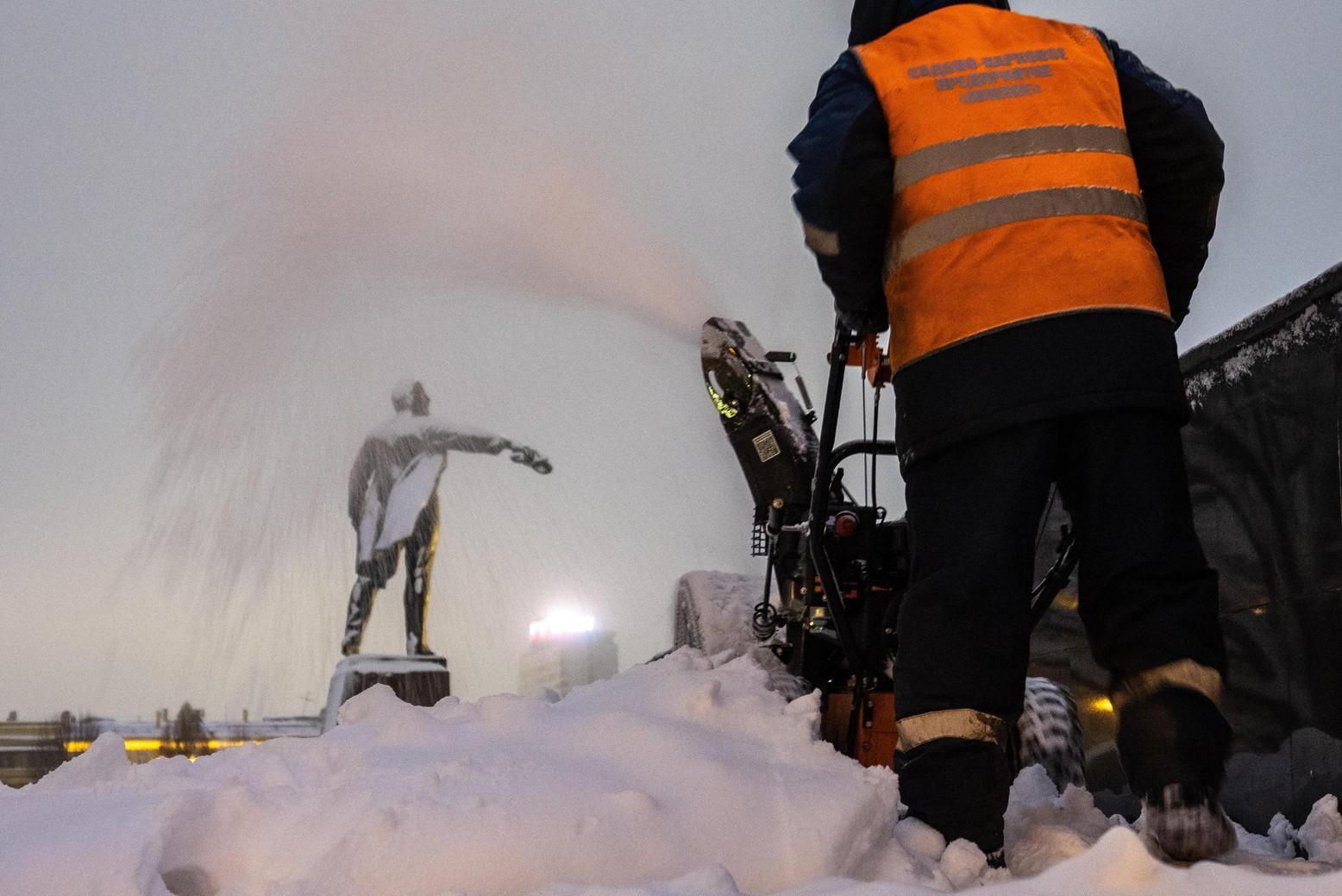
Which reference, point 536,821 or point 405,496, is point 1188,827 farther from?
point 405,496

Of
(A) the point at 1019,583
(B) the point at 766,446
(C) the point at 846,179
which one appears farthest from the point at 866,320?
(B) the point at 766,446

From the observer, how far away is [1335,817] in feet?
8.84

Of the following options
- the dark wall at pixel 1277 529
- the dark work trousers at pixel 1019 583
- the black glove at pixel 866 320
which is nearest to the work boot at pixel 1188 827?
the dark work trousers at pixel 1019 583

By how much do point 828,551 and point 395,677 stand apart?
4.78 meters

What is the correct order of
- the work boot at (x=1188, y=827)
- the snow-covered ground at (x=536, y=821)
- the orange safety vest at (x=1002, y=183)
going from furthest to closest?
1. the orange safety vest at (x=1002, y=183)
2. the work boot at (x=1188, y=827)
3. the snow-covered ground at (x=536, y=821)

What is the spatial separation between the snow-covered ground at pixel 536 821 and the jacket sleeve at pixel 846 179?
3.12ft

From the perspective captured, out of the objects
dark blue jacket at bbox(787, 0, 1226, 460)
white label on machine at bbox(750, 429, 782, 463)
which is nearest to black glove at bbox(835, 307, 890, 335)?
dark blue jacket at bbox(787, 0, 1226, 460)

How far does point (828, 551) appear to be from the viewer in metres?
3.27

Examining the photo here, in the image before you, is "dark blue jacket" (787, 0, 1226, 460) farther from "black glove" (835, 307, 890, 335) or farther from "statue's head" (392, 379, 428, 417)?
"statue's head" (392, 379, 428, 417)

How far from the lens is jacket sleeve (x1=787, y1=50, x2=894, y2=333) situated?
252cm

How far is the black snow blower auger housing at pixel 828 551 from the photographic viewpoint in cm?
309

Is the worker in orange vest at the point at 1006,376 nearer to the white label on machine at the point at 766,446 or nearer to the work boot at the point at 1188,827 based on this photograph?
the work boot at the point at 1188,827

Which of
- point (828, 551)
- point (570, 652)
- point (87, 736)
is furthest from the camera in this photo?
point (570, 652)

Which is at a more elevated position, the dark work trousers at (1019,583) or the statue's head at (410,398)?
the statue's head at (410,398)
